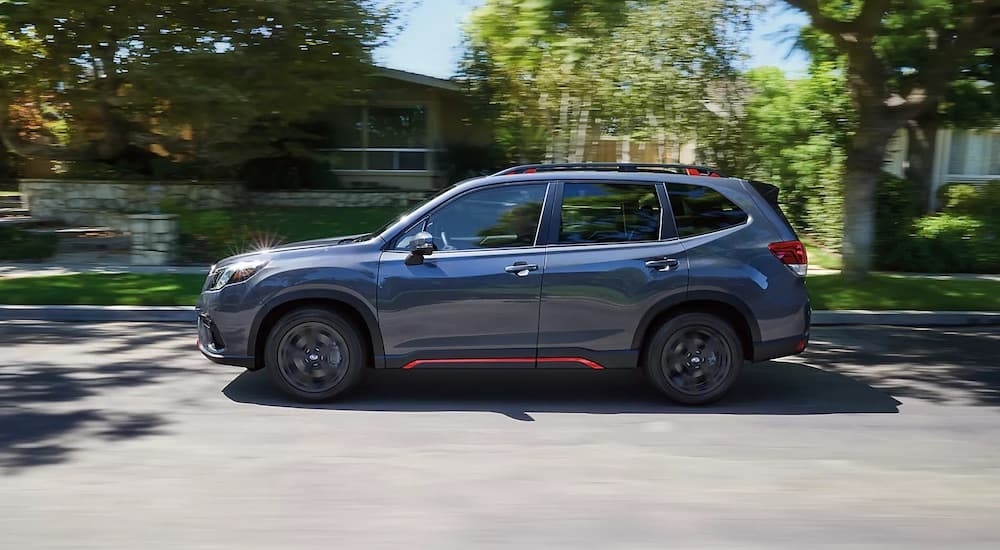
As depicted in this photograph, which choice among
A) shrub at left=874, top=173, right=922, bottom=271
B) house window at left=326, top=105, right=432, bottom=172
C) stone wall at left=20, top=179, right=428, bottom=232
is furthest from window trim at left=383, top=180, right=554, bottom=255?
house window at left=326, top=105, right=432, bottom=172

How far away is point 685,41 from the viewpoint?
16.1m

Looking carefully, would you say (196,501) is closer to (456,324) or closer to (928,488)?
(456,324)

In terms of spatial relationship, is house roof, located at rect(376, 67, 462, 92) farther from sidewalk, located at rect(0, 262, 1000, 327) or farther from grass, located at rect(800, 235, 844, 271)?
sidewalk, located at rect(0, 262, 1000, 327)

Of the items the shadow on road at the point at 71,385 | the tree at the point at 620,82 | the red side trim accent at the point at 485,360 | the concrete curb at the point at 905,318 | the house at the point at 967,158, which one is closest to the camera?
the shadow on road at the point at 71,385

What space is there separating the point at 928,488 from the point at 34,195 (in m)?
20.2

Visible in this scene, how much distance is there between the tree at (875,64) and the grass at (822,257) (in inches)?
102

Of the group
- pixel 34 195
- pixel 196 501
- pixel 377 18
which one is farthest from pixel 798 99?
pixel 34 195

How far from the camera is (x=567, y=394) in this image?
22.5 feet

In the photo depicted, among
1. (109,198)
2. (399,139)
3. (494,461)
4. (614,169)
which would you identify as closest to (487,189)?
(614,169)

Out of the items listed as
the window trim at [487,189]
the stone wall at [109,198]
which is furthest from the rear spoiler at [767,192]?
the stone wall at [109,198]

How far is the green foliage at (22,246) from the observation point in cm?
1464

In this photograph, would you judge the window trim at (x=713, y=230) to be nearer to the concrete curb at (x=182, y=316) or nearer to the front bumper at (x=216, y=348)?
the front bumper at (x=216, y=348)

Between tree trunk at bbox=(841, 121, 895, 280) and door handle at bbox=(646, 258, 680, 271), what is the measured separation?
590cm

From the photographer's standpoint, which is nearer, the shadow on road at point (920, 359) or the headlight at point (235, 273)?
the headlight at point (235, 273)
